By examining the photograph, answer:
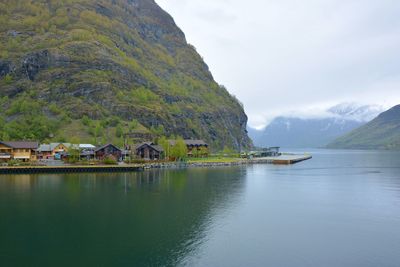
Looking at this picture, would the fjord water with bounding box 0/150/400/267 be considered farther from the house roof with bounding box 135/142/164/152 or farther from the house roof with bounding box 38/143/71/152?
the house roof with bounding box 135/142/164/152

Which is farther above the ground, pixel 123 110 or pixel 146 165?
pixel 123 110

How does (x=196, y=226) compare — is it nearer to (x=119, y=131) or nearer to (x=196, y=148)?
(x=119, y=131)

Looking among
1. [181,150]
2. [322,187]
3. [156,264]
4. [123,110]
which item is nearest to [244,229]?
[156,264]

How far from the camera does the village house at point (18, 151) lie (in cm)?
13150

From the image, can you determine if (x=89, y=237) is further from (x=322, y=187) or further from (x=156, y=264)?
(x=322, y=187)

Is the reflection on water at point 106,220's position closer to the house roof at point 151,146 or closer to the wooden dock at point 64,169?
the wooden dock at point 64,169

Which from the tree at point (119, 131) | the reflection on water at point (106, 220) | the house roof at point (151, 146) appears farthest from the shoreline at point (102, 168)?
the tree at point (119, 131)

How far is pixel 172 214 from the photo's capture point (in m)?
54.6

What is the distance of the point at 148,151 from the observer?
149625 millimetres

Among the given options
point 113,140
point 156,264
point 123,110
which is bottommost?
point 156,264

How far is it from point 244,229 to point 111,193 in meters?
35.7

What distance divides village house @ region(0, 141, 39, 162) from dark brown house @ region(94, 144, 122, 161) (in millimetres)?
22739

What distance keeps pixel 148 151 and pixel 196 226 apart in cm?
10375

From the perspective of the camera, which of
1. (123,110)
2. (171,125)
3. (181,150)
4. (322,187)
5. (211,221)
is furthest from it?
(171,125)
